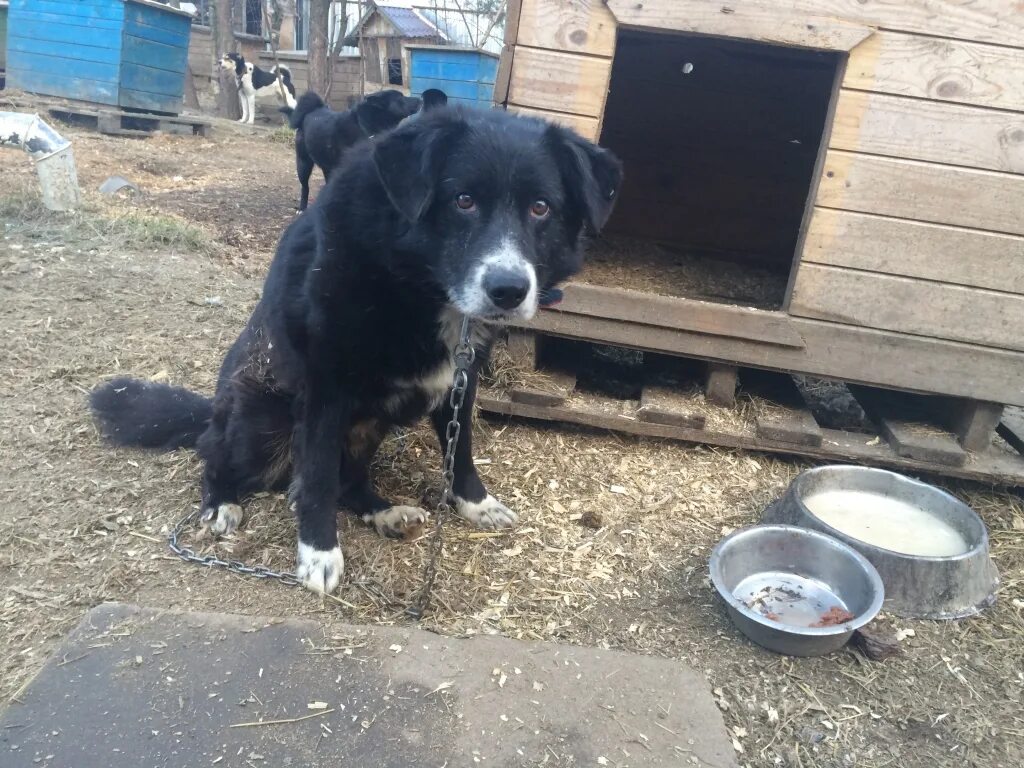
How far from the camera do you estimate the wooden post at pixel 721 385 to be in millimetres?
3236

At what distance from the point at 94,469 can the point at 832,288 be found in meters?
2.89

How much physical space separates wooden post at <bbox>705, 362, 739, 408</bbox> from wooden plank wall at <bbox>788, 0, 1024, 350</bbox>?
1.31 ft

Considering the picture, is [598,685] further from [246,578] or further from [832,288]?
[832,288]

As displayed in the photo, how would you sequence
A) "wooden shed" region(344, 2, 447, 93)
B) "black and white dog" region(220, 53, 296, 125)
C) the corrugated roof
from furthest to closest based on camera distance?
1. the corrugated roof
2. "wooden shed" region(344, 2, 447, 93)
3. "black and white dog" region(220, 53, 296, 125)

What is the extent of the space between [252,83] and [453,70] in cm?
553

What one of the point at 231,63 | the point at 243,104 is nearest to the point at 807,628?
the point at 231,63

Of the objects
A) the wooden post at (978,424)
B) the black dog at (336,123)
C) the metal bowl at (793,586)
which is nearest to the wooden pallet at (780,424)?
the wooden post at (978,424)

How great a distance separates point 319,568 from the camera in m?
2.16

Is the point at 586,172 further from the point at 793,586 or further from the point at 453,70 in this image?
the point at 453,70

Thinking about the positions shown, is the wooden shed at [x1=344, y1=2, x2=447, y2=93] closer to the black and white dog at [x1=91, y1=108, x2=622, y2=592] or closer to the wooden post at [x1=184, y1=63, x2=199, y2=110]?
the wooden post at [x1=184, y1=63, x2=199, y2=110]

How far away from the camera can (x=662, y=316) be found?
3068 mm

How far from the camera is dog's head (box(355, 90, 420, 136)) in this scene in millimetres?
4824

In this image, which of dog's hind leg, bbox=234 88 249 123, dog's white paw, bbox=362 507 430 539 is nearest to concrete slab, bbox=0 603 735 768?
dog's white paw, bbox=362 507 430 539

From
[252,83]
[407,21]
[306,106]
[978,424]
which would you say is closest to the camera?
[978,424]
